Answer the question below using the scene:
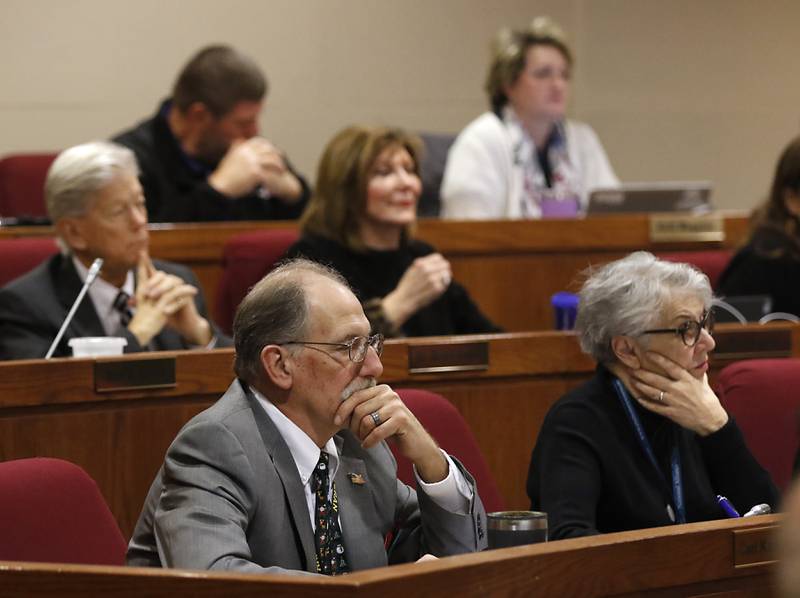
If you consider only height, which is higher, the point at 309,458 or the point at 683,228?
the point at 683,228

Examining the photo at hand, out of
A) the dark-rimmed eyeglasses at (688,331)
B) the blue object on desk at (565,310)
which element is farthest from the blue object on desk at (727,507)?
the blue object on desk at (565,310)

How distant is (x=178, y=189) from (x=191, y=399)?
2.01 metres

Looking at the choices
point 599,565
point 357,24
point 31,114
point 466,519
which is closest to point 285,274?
Answer: point 466,519

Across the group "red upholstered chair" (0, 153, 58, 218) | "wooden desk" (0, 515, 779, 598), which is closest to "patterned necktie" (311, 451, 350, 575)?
"wooden desk" (0, 515, 779, 598)

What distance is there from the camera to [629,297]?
2439mm

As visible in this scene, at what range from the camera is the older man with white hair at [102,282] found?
3.05 m

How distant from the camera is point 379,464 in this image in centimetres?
211

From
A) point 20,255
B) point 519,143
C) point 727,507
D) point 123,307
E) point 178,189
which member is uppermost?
point 519,143

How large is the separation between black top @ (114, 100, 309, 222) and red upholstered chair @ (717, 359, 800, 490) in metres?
2.11

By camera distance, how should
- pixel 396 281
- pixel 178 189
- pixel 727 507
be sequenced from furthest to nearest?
1. pixel 178 189
2. pixel 396 281
3. pixel 727 507

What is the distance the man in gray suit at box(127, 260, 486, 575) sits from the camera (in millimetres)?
1896

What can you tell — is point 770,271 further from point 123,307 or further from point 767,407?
point 123,307

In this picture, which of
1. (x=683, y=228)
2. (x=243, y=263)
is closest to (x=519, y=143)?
(x=683, y=228)

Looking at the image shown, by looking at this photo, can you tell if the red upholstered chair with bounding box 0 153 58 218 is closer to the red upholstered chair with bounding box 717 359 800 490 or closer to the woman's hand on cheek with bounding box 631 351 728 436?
the red upholstered chair with bounding box 717 359 800 490
